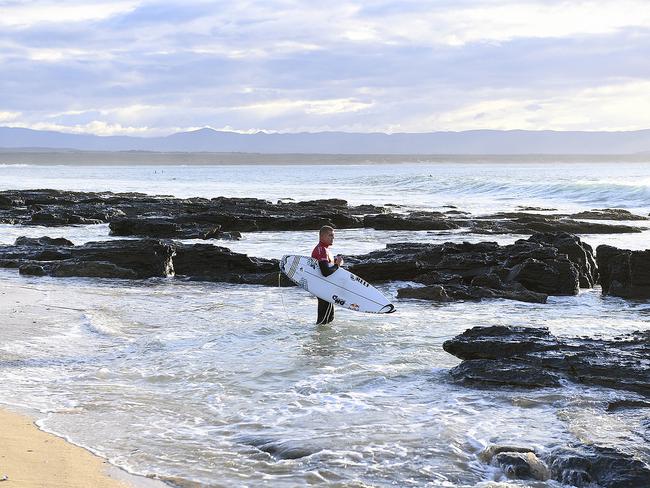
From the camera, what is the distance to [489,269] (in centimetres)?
1834

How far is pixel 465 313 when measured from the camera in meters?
14.5

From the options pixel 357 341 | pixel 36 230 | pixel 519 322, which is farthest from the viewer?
pixel 36 230

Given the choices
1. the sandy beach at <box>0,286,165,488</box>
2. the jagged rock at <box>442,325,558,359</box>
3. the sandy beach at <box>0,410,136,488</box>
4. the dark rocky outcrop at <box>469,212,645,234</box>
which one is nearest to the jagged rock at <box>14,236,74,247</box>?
the dark rocky outcrop at <box>469,212,645,234</box>

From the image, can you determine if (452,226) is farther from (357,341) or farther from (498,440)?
(498,440)

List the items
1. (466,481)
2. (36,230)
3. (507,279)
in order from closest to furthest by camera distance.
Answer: (466,481) < (507,279) < (36,230)

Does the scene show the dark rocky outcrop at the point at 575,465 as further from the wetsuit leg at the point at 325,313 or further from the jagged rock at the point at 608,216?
the jagged rock at the point at 608,216

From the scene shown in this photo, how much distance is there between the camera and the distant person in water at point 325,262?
12.8 m

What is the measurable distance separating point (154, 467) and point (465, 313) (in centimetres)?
858

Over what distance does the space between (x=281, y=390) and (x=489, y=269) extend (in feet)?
32.6

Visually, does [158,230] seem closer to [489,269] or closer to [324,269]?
[489,269]

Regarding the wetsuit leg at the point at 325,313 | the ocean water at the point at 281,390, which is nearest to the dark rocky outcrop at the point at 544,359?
the ocean water at the point at 281,390

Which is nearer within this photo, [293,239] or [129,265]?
[129,265]

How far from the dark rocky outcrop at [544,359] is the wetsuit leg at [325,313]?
3.04m

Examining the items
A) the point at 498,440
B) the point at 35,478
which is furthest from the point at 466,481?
the point at 35,478
